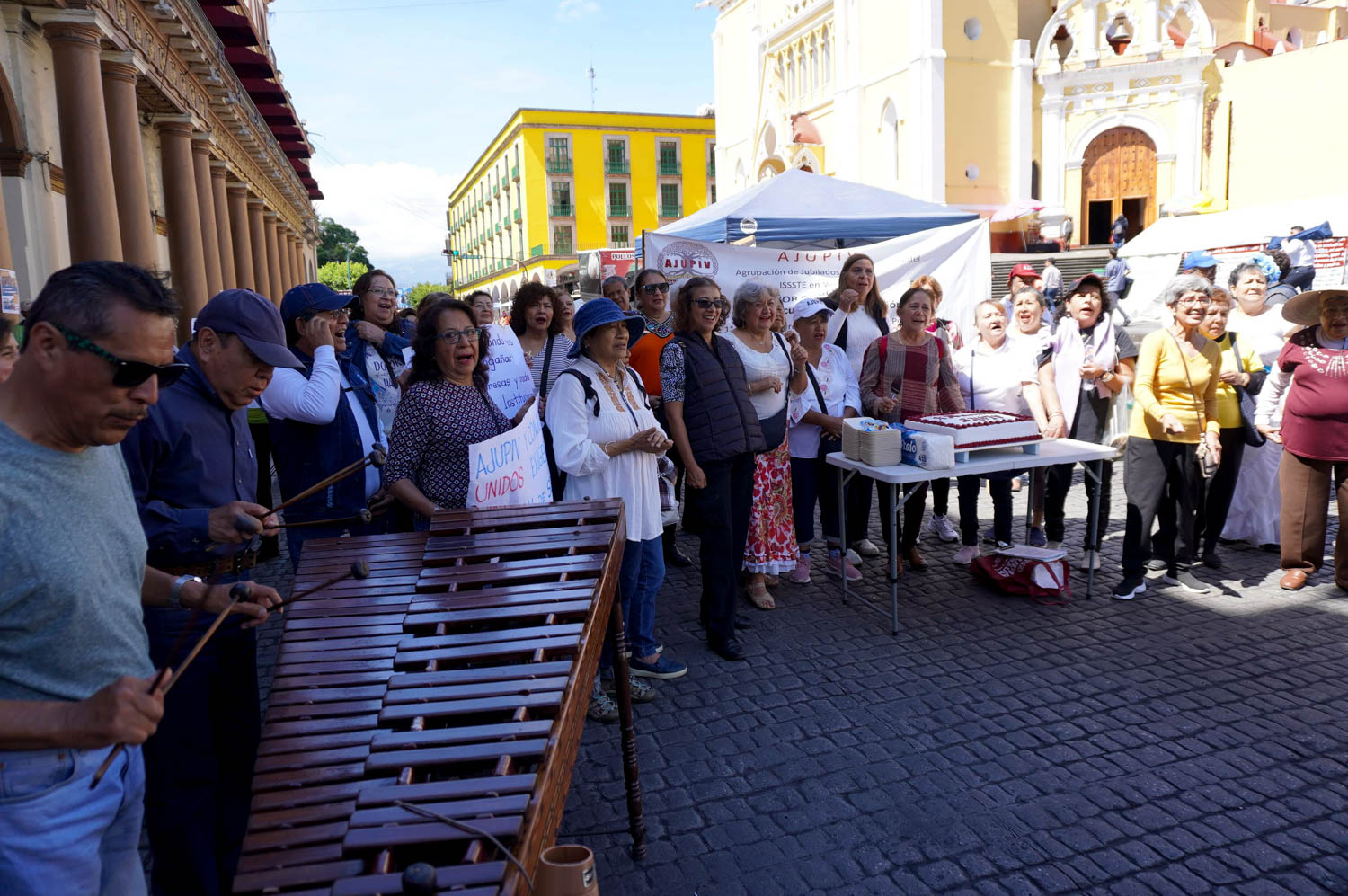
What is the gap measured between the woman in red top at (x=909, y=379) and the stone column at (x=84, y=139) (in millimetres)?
7613

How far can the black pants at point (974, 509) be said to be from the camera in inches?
238

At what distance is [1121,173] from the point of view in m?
26.1

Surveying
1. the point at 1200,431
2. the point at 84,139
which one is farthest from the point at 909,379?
the point at 84,139

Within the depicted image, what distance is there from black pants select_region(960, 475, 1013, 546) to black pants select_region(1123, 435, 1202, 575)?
0.80 m

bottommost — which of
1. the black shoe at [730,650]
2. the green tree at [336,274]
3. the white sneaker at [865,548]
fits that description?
the black shoe at [730,650]

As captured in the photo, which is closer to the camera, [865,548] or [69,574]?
[69,574]

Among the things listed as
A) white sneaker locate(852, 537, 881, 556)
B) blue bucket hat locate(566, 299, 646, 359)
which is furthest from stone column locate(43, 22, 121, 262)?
white sneaker locate(852, 537, 881, 556)

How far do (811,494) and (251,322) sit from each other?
430 centimetres

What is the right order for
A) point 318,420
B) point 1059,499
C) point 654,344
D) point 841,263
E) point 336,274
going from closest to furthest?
point 318,420, point 654,344, point 1059,499, point 841,263, point 336,274

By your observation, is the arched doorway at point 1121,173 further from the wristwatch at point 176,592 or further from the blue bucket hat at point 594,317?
the wristwatch at point 176,592

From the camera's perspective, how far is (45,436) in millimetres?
1625

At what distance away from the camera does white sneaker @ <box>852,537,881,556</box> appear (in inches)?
260

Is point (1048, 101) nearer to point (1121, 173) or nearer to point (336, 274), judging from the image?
point (1121, 173)

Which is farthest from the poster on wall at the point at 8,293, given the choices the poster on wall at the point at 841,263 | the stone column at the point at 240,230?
the stone column at the point at 240,230
